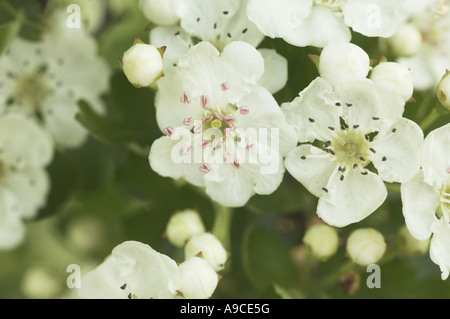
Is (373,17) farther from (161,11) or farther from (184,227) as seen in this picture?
(184,227)

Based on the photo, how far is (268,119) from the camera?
4.39 ft

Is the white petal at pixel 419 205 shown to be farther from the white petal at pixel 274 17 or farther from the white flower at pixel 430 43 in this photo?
the white flower at pixel 430 43

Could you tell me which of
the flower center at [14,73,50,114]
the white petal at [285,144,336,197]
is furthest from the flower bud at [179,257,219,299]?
the flower center at [14,73,50,114]

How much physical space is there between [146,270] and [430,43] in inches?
42.8

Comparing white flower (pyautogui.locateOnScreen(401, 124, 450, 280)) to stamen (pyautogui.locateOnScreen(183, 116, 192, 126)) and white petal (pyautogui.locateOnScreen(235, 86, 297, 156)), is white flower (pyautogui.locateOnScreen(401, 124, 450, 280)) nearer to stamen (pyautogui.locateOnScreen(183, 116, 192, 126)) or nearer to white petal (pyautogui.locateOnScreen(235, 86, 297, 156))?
white petal (pyautogui.locateOnScreen(235, 86, 297, 156))

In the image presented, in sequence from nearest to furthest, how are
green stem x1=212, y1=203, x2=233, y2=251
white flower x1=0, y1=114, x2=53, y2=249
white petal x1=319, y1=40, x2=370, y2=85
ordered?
1. white petal x1=319, y1=40, x2=370, y2=85
2. green stem x1=212, y1=203, x2=233, y2=251
3. white flower x1=0, y1=114, x2=53, y2=249

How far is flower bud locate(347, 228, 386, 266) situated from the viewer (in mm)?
1443

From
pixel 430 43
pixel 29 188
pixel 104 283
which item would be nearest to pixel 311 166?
pixel 104 283

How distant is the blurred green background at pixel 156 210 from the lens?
1.58 metres

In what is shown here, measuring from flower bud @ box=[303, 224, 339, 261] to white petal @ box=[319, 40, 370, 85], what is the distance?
0.38 m

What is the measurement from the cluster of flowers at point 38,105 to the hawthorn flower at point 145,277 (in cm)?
46

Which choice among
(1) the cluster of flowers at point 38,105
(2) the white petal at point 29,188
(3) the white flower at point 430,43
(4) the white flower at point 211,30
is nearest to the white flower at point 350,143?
(4) the white flower at point 211,30

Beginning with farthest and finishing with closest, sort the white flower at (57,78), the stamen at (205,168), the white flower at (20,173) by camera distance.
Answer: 1. the white flower at (57,78)
2. the white flower at (20,173)
3. the stamen at (205,168)
